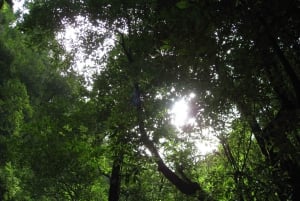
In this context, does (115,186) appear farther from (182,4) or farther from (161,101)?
(182,4)

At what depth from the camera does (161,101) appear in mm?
13133

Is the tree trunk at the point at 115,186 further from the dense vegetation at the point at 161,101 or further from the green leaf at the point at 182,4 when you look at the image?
the green leaf at the point at 182,4

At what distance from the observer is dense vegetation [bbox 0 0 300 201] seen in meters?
4.62

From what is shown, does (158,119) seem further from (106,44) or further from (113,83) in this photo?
(106,44)

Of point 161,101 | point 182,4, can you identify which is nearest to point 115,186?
point 161,101

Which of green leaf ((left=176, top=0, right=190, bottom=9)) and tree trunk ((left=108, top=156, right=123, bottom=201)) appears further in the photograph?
tree trunk ((left=108, top=156, right=123, bottom=201))

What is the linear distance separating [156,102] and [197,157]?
2286 millimetres

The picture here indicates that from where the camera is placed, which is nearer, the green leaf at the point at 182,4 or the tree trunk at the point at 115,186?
the green leaf at the point at 182,4

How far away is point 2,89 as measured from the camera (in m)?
22.9

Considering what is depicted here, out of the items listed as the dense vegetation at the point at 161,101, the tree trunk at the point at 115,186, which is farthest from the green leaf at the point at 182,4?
the tree trunk at the point at 115,186

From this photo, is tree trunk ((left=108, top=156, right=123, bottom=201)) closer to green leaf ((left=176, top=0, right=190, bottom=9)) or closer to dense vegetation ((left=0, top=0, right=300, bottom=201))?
dense vegetation ((left=0, top=0, right=300, bottom=201))

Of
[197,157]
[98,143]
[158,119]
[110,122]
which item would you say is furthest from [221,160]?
[98,143]

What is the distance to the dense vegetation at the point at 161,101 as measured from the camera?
4.62 meters

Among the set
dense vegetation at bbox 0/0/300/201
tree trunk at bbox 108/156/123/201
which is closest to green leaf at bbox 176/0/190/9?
dense vegetation at bbox 0/0/300/201
